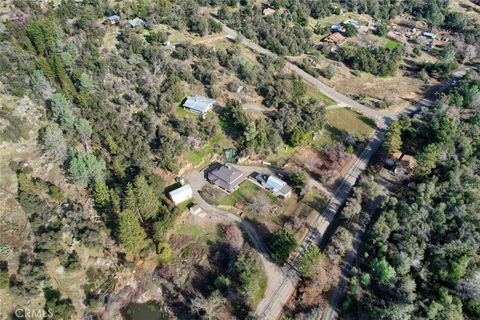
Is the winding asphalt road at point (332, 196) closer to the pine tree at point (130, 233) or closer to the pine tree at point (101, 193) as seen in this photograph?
the pine tree at point (130, 233)

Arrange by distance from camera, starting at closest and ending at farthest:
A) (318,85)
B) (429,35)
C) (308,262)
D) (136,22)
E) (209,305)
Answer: (209,305) → (308,262) → (318,85) → (136,22) → (429,35)

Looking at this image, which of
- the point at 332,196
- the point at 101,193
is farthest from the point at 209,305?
the point at 332,196

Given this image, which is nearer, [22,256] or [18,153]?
[22,256]

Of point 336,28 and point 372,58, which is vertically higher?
point 336,28

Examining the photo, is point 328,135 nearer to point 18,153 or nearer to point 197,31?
point 197,31

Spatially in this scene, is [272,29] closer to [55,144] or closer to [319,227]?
[319,227]

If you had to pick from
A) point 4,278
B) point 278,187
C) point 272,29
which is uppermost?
point 272,29

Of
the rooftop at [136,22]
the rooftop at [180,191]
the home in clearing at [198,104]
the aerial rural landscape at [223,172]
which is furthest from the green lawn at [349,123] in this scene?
the rooftop at [136,22]

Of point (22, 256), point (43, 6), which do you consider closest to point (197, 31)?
point (43, 6)

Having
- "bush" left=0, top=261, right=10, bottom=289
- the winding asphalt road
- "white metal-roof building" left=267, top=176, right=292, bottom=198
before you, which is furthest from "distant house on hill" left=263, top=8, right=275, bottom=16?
"bush" left=0, top=261, right=10, bottom=289
